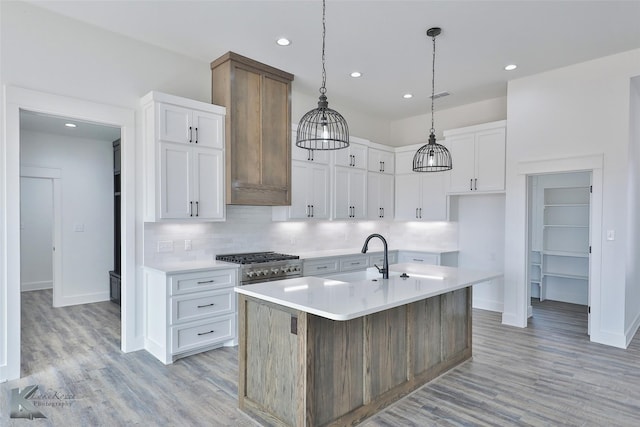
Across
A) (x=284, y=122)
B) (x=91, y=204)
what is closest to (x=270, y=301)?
(x=284, y=122)

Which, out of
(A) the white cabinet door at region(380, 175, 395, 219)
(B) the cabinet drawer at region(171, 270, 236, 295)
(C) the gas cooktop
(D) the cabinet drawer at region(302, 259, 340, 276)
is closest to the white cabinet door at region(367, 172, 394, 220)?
(A) the white cabinet door at region(380, 175, 395, 219)

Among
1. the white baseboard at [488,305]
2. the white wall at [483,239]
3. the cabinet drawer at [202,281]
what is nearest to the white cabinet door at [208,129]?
the cabinet drawer at [202,281]

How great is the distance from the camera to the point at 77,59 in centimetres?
355

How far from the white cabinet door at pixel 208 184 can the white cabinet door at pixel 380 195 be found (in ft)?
8.68

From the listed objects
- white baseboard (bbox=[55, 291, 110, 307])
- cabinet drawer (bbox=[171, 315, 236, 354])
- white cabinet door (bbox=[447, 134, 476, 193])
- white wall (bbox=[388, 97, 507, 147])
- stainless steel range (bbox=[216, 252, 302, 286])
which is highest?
white wall (bbox=[388, 97, 507, 147])

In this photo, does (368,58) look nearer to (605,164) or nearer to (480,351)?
(605,164)

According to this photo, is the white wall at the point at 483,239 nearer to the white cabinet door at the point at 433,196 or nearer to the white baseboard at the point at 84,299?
the white cabinet door at the point at 433,196

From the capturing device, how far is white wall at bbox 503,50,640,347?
4.09 metres

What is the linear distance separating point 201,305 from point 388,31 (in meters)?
3.24

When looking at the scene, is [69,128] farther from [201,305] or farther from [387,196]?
[387,196]

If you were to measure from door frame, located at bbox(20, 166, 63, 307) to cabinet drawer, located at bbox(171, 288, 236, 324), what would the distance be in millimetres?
3498

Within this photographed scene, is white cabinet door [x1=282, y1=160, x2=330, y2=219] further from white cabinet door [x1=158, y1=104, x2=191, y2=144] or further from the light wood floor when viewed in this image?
the light wood floor

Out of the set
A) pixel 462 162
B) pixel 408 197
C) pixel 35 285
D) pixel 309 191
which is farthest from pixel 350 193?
pixel 35 285

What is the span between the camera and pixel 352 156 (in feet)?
18.9
